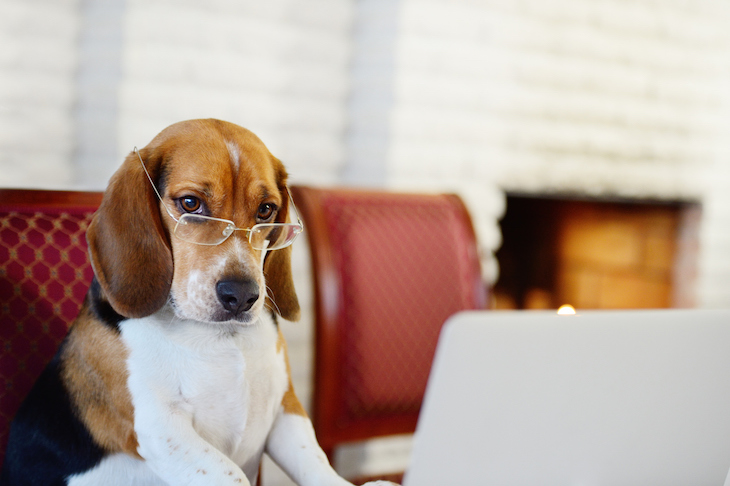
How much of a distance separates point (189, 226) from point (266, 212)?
0.08 m

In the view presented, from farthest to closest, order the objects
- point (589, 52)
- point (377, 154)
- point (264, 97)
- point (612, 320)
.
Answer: point (589, 52)
point (377, 154)
point (264, 97)
point (612, 320)

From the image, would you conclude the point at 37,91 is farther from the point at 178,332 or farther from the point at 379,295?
the point at 178,332

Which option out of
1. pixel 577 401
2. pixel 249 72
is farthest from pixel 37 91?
pixel 577 401

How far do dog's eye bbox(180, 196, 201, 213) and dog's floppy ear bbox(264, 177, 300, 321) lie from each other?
9 centimetres

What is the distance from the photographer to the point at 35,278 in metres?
0.83

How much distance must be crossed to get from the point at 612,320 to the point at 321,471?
328mm

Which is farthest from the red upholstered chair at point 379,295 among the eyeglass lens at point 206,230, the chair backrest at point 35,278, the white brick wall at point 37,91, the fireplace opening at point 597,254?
the fireplace opening at point 597,254

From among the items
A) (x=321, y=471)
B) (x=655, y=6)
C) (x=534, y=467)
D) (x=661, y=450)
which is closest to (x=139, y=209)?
(x=321, y=471)

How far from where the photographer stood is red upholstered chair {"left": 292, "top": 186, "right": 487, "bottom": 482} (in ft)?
3.60

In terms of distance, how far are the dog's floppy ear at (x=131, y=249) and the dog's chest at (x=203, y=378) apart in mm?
34

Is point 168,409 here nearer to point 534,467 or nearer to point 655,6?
point 534,467

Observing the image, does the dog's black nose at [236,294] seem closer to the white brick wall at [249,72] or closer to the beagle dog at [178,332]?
the beagle dog at [178,332]

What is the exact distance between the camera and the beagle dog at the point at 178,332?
0.56 meters

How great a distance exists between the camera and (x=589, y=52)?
6.99ft
